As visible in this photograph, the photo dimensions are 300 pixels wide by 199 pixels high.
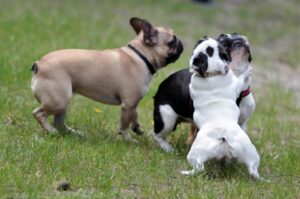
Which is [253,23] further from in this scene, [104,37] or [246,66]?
[246,66]

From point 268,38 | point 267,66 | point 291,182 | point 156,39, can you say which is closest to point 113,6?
point 268,38

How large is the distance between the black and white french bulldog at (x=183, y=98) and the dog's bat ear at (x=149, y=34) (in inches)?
18.8

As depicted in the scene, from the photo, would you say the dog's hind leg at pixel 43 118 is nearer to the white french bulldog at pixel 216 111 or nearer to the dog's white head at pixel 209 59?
the white french bulldog at pixel 216 111

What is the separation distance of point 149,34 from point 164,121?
0.98 metres

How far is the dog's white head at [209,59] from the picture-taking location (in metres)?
6.21

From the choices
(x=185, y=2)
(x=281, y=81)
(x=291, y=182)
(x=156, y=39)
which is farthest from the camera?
(x=185, y=2)

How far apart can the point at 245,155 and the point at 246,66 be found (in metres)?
1.13

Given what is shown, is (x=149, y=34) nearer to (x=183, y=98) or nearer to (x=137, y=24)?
(x=137, y=24)

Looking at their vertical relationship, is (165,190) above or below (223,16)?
above

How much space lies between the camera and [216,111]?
242 inches

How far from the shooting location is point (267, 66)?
14141 millimetres

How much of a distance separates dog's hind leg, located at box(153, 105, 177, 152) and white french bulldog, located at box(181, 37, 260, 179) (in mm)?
517

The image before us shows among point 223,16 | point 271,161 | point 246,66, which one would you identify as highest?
point 246,66

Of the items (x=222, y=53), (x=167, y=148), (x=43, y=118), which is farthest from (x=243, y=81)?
(x=43, y=118)
